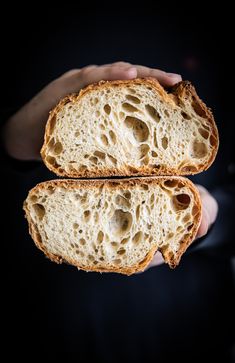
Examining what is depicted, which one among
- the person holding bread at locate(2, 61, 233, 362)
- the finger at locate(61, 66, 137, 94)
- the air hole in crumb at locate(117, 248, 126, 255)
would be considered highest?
the finger at locate(61, 66, 137, 94)

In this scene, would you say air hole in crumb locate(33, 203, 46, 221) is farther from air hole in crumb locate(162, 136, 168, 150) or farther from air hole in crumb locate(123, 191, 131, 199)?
air hole in crumb locate(162, 136, 168, 150)

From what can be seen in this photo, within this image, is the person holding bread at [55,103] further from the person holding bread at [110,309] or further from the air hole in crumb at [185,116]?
the person holding bread at [110,309]

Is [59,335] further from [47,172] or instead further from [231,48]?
[231,48]

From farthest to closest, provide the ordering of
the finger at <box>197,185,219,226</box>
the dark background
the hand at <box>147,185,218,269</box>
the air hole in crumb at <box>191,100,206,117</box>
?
the dark background
the finger at <box>197,185,219,226</box>
the hand at <box>147,185,218,269</box>
the air hole in crumb at <box>191,100,206,117</box>

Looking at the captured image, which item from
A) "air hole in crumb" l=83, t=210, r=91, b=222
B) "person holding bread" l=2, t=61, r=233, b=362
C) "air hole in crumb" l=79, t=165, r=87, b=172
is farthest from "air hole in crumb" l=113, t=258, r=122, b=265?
"person holding bread" l=2, t=61, r=233, b=362

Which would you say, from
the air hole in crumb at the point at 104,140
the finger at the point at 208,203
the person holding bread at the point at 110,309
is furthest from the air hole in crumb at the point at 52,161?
the person holding bread at the point at 110,309

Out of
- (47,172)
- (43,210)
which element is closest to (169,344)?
(47,172)

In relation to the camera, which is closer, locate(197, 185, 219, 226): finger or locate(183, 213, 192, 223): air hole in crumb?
locate(183, 213, 192, 223): air hole in crumb
